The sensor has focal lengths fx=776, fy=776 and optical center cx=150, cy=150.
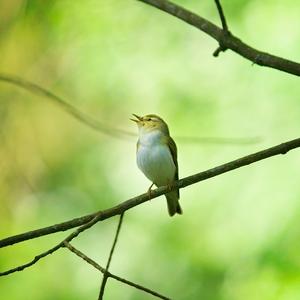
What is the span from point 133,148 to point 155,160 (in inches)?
81.5

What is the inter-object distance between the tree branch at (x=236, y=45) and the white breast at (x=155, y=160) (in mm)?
1525

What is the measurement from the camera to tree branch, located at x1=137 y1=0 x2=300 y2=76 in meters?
2.62

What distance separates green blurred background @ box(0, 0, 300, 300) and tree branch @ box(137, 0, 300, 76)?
2.01 metres

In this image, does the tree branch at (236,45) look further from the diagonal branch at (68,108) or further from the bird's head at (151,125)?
the bird's head at (151,125)

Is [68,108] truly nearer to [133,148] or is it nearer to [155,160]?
[155,160]

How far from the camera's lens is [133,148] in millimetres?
6270

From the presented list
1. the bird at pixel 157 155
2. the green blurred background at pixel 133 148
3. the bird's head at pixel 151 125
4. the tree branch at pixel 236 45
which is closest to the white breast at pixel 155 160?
the bird at pixel 157 155

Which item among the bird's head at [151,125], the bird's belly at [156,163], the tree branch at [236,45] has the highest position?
the bird's head at [151,125]

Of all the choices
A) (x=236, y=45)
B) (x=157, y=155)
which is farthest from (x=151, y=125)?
(x=236, y=45)

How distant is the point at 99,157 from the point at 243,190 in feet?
5.33

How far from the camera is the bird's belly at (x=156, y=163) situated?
4.21 m

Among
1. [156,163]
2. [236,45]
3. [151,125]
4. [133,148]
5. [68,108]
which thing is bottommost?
[236,45]

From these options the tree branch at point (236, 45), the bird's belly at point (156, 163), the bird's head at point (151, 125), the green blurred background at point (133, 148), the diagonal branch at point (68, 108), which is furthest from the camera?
the green blurred background at point (133, 148)

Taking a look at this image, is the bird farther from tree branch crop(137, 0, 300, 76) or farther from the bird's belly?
tree branch crop(137, 0, 300, 76)
